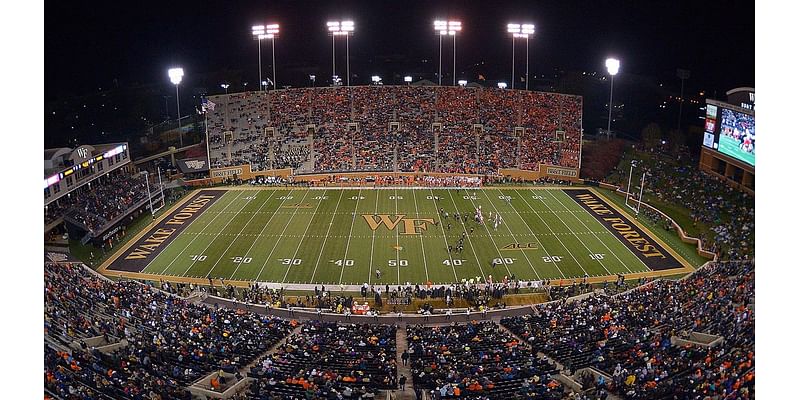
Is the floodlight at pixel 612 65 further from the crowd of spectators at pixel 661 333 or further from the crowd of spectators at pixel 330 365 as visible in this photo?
the crowd of spectators at pixel 330 365

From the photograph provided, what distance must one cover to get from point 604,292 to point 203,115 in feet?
151

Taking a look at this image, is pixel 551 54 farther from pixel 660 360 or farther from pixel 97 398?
pixel 97 398

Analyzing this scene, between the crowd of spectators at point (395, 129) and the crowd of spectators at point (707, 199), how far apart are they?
6995mm

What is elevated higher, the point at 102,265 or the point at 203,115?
the point at 203,115

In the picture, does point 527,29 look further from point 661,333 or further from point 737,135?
point 661,333

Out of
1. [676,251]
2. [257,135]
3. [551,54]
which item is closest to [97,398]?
[676,251]

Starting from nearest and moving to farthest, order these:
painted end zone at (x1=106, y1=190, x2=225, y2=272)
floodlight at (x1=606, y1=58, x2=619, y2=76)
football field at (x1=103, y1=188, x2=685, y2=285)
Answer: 1. football field at (x1=103, y1=188, x2=685, y2=285)
2. painted end zone at (x1=106, y1=190, x2=225, y2=272)
3. floodlight at (x1=606, y1=58, x2=619, y2=76)

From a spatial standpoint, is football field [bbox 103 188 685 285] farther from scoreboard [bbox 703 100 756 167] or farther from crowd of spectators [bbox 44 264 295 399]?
scoreboard [bbox 703 100 756 167]

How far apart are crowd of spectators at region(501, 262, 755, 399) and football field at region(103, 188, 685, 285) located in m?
5.68

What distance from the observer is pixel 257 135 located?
5759cm

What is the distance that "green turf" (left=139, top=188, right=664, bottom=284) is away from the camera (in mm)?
32000

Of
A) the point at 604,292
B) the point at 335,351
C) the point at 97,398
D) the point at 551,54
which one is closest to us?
the point at 97,398

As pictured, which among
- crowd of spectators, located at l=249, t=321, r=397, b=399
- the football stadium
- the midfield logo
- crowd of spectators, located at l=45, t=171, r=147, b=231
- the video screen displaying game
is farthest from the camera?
the midfield logo

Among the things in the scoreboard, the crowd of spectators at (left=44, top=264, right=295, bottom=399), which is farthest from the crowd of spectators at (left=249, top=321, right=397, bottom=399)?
the scoreboard
